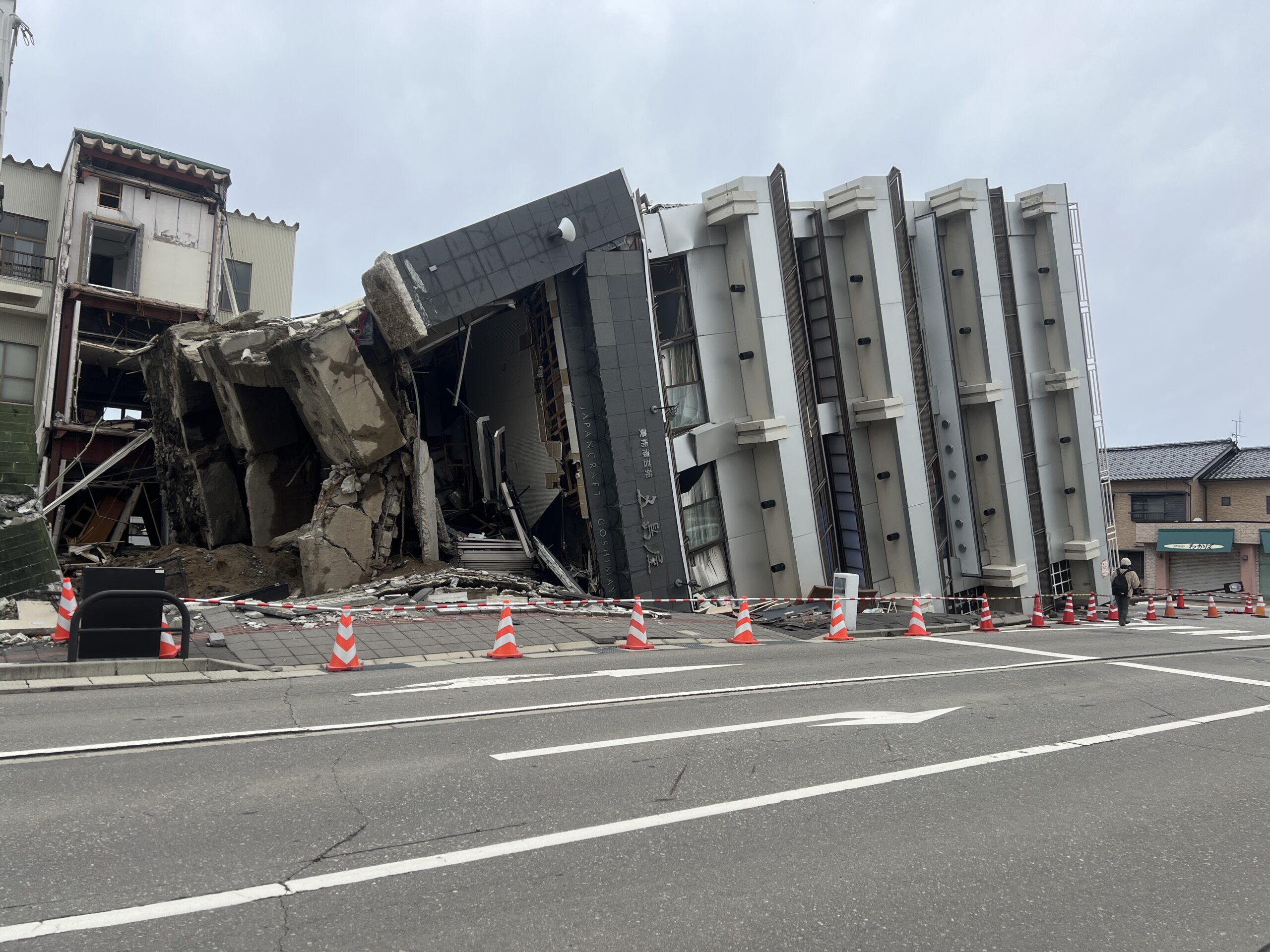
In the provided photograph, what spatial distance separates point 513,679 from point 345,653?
2194 mm

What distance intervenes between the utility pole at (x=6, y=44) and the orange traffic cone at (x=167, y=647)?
1908 cm

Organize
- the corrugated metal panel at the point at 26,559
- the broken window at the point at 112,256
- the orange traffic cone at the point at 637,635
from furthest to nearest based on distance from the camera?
1. the broken window at the point at 112,256
2. the corrugated metal panel at the point at 26,559
3. the orange traffic cone at the point at 637,635

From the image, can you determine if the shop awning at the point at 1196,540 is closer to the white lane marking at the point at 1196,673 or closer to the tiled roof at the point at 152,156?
the white lane marking at the point at 1196,673

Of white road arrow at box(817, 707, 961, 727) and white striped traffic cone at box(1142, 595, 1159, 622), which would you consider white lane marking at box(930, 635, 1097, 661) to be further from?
white striped traffic cone at box(1142, 595, 1159, 622)

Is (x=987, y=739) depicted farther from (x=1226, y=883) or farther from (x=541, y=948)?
(x=541, y=948)

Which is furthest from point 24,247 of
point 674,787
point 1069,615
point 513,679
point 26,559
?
point 1069,615

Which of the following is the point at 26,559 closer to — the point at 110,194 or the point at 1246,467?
the point at 110,194

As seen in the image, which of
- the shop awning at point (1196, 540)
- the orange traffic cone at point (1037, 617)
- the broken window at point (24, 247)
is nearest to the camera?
the orange traffic cone at point (1037, 617)

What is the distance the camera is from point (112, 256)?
2905cm

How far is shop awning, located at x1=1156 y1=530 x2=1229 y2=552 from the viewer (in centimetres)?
3759

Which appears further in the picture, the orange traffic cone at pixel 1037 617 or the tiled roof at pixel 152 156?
the tiled roof at pixel 152 156

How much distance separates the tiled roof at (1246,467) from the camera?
126 ft

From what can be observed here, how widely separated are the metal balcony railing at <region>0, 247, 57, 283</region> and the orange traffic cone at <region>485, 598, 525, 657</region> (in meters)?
24.2

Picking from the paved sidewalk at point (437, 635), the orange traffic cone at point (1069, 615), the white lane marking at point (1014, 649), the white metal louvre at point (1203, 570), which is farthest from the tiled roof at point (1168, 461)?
the paved sidewalk at point (437, 635)
